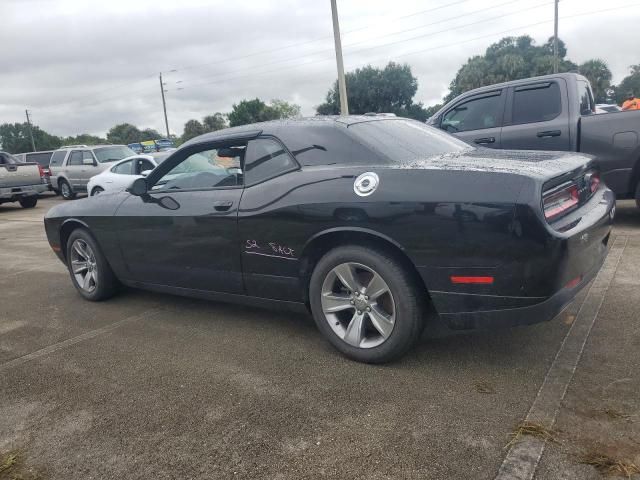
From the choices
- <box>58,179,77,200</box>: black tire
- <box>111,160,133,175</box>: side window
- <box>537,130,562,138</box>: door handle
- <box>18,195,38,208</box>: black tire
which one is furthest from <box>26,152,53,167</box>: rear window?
<box>537,130,562,138</box>: door handle

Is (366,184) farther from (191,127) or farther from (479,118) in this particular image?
(191,127)

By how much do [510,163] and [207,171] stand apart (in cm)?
217

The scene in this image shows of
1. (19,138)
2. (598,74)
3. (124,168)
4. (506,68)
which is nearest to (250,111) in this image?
(506,68)

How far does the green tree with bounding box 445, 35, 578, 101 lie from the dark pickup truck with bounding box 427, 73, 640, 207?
41.4 m

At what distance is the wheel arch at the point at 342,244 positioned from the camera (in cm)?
303

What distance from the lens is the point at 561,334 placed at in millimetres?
3447

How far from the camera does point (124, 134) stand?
90.1 meters

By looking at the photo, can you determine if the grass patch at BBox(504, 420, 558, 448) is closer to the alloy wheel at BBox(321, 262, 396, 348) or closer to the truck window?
the alloy wheel at BBox(321, 262, 396, 348)

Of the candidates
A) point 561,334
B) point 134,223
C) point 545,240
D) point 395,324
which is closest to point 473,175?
point 545,240

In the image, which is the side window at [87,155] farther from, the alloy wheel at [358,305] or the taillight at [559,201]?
the taillight at [559,201]

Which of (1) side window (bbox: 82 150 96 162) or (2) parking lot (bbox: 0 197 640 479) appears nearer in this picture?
(2) parking lot (bbox: 0 197 640 479)

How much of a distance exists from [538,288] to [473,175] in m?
0.66

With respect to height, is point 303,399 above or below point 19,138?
below

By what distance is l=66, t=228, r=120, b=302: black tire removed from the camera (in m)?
4.81
